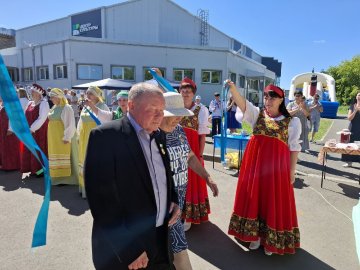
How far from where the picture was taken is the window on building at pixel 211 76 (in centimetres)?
2383

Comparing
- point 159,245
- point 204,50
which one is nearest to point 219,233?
point 159,245

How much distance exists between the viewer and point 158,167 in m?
1.90

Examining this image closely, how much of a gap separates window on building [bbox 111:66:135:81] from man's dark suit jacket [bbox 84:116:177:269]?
2149 cm

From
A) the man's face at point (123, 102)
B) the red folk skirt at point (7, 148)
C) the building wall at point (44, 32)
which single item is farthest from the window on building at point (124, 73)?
the man's face at point (123, 102)

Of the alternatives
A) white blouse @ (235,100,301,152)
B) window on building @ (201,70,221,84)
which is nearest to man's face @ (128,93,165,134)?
white blouse @ (235,100,301,152)

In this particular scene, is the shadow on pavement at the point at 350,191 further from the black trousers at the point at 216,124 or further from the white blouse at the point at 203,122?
the black trousers at the point at 216,124

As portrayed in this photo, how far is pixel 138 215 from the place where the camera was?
1748 millimetres

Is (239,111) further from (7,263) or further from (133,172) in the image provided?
(7,263)

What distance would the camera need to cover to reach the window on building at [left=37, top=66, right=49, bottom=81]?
23.4 meters

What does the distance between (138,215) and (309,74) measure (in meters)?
27.3

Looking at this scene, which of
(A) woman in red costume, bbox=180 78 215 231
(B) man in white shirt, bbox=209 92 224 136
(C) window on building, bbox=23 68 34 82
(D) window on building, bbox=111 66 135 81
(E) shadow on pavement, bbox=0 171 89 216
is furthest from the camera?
(C) window on building, bbox=23 68 34 82

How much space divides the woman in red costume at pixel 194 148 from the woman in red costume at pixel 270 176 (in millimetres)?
711

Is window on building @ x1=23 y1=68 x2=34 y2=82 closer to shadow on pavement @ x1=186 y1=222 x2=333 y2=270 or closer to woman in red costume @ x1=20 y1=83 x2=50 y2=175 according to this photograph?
woman in red costume @ x1=20 y1=83 x2=50 y2=175

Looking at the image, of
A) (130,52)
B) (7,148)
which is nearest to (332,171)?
(7,148)
